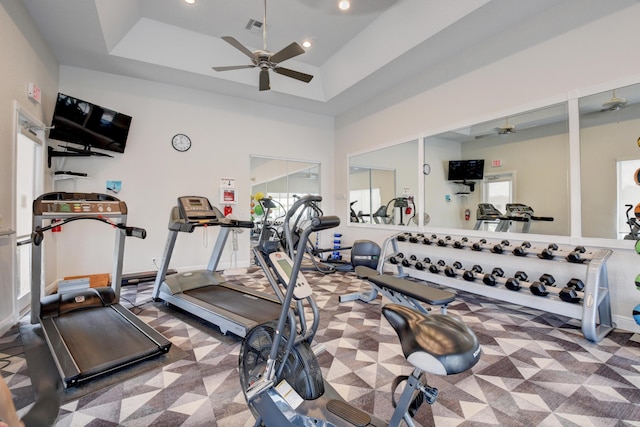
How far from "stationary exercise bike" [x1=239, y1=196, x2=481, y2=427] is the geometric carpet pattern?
44cm

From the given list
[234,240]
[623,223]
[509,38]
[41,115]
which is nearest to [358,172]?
[234,240]

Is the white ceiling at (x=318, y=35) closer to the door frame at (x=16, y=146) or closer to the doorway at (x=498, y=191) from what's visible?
the door frame at (x=16, y=146)

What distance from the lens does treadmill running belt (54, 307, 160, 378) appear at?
2.26 meters

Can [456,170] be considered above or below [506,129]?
below

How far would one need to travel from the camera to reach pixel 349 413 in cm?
→ 138

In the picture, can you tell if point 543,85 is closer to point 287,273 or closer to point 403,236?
point 403,236

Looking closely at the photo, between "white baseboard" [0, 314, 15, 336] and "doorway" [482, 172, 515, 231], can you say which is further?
"doorway" [482, 172, 515, 231]

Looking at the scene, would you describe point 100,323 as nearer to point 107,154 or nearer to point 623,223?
point 107,154

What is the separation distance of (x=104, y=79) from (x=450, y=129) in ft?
19.5

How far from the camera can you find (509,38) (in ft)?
13.3

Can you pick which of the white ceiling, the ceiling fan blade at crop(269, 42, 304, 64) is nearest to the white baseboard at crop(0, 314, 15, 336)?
the white ceiling

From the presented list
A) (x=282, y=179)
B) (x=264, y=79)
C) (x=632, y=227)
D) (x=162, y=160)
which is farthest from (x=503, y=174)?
(x=162, y=160)

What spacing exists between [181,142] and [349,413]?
226 inches

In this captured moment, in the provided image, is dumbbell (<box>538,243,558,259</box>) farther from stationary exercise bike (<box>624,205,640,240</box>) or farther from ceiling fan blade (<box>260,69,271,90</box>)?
ceiling fan blade (<box>260,69,271,90</box>)
